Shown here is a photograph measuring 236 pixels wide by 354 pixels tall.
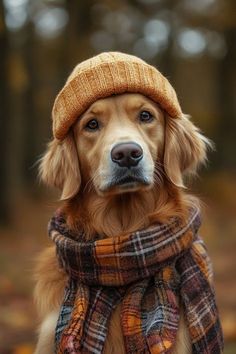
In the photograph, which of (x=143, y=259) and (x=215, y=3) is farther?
(x=215, y=3)

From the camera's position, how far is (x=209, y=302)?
12.5ft

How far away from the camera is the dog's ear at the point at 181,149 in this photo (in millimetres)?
3969

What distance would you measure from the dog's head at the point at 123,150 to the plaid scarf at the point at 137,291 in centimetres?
34

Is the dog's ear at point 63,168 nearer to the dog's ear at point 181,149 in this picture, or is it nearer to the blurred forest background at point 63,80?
the dog's ear at point 181,149

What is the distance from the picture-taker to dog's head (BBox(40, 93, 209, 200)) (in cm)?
A: 356

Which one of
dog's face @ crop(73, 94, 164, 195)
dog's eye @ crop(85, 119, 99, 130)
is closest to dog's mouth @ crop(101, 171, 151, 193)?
dog's face @ crop(73, 94, 164, 195)

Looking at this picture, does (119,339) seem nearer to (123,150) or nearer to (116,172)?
(116,172)

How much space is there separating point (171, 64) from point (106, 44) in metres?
2.83

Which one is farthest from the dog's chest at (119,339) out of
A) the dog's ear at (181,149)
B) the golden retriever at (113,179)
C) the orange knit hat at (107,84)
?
the orange knit hat at (107,84)

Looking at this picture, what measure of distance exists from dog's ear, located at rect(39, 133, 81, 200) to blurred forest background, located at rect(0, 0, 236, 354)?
239 cm

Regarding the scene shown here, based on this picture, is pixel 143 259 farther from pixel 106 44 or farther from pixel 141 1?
pixel 106 44

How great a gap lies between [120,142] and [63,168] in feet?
2.31

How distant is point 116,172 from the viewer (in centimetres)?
356

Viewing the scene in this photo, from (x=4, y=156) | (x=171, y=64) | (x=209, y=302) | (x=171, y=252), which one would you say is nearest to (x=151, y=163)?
(x=171, y=252)
